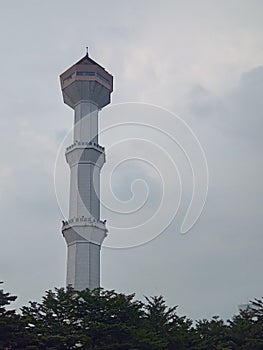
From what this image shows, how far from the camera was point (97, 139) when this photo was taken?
2997 inches

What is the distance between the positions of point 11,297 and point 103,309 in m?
6.43

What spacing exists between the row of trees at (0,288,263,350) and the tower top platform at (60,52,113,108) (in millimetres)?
42554

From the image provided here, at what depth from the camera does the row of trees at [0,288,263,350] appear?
31.6m

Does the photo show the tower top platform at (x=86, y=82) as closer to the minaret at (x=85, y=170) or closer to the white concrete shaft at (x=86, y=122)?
the minaret at (x=85, y=170)

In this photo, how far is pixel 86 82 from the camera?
7619 cm

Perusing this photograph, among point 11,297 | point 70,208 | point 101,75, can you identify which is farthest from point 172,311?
point 101,75

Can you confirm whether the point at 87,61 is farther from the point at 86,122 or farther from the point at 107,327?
the point at 107,327

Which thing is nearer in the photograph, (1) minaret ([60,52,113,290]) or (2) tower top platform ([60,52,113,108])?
(1) minaret ([60,52,113,290])

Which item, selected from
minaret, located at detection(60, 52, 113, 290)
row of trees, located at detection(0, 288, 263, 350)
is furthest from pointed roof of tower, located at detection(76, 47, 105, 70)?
row of trees, located at detection(0, 288, 263, 350)

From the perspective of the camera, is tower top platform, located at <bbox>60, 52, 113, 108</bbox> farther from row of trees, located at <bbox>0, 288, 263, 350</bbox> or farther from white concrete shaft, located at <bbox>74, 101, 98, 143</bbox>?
row of trees, located at <bbox>0, 288, 263, 350</bbox>

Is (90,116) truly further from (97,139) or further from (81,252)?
(81,252)

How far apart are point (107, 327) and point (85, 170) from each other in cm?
4036

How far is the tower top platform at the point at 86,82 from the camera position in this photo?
7619cm

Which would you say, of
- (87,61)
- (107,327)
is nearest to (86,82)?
(87,61)
